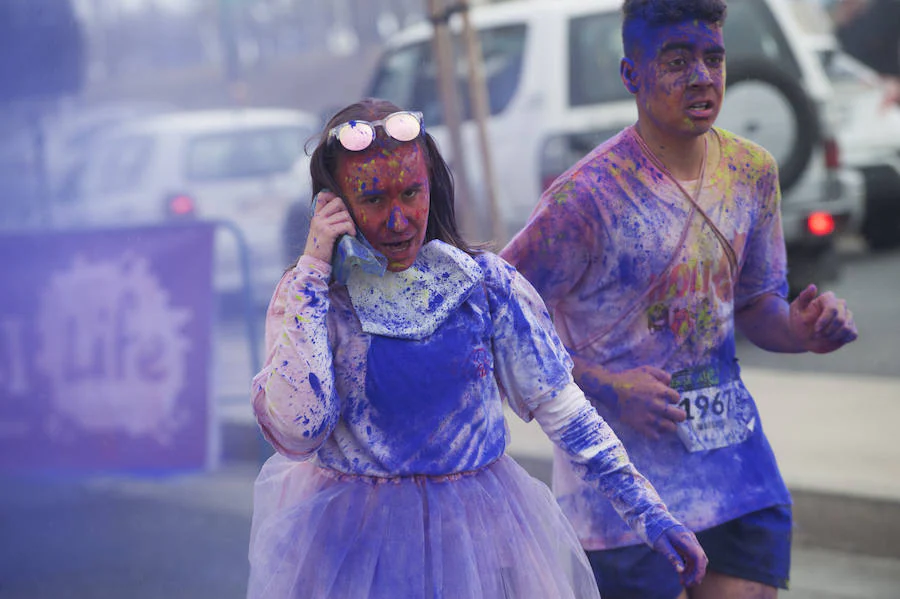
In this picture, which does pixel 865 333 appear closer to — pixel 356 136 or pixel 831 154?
pixel 831 154

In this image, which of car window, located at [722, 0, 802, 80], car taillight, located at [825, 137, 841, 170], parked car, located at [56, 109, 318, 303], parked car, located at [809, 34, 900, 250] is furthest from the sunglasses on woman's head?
parked car, located at [809, 34, 900, 250]

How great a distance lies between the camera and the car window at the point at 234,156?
11492mm

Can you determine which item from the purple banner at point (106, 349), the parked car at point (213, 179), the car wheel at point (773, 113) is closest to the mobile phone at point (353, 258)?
the purple banner at point (106, 349)

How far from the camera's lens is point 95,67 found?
38.9m

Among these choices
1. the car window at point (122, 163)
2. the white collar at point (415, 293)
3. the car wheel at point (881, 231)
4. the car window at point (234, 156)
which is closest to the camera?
the white collar at point (415, 293)

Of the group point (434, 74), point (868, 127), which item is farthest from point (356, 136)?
point (868, 127)

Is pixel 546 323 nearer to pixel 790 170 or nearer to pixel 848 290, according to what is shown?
pixel 790 170

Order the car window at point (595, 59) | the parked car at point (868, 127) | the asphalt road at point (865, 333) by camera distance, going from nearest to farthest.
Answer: the asphalt road at point (865, 333), the car window at point (595, 59), the parked car at point (868, 127)

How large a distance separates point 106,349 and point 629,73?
4236 mm

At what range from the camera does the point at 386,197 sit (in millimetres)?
2307

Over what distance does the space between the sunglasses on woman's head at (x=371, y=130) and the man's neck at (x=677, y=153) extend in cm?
69

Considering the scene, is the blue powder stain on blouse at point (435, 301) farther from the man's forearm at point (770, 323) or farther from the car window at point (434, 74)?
the car window at point (434, 74)

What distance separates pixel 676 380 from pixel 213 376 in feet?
13.0

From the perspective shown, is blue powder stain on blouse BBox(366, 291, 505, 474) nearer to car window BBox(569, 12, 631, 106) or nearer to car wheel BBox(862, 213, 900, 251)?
car window BBox(569, 12, 631, 106)
